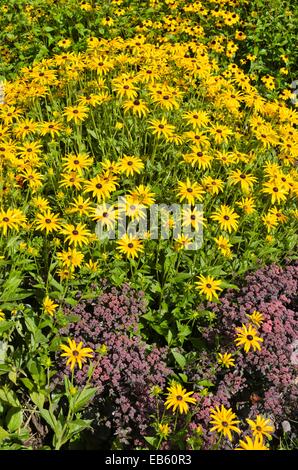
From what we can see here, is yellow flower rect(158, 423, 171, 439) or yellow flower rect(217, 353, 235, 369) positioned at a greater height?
yellow flower rect(217, 353, 235, 369)

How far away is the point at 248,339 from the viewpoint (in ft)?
11.6

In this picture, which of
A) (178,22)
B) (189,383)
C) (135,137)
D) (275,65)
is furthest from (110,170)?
(275,65)

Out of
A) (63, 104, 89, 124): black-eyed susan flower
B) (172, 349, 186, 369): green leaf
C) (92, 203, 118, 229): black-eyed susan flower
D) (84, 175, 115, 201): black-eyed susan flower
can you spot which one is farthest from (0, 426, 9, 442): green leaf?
(63, 104, 89, 124): black-eyed susan flower

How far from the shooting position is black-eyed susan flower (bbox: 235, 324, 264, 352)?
3.51 metres

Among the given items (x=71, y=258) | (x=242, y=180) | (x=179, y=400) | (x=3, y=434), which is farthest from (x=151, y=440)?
(x=242, y=180)

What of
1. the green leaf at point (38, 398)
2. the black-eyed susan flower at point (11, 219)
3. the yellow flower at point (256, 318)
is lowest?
the green leaf at point (38, 398)

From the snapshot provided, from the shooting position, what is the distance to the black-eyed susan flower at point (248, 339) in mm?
3510

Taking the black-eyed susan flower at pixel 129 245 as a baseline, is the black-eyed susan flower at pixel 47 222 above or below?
above

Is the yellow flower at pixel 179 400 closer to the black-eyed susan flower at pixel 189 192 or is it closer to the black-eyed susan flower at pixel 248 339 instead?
the black-eyed susan flower at pixel 248 339

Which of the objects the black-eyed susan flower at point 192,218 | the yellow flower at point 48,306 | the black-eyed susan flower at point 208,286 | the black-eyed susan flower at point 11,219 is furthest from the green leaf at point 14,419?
the black-eyed susan flower at point 192,218

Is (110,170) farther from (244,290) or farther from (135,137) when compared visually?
(244,290)

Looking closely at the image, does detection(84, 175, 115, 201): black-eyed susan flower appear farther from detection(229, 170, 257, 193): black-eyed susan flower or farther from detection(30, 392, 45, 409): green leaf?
detection(30, 392, 45, 409): green leaf

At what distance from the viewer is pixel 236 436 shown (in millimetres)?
3340

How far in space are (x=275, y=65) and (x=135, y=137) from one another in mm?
3872
